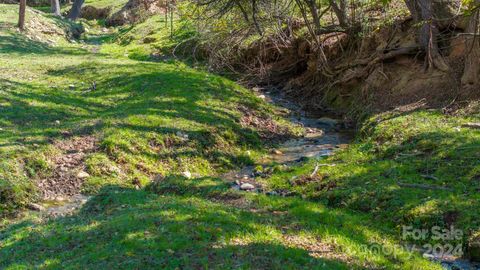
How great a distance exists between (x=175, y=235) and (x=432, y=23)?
439 inches

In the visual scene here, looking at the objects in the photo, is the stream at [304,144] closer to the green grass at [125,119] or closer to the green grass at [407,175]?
the green grass at [125,119]

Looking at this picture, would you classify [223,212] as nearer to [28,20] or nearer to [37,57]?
[37,57]

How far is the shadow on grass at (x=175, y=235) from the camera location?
242 inches

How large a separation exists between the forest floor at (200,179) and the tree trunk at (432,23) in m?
1.97

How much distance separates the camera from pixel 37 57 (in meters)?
21.7

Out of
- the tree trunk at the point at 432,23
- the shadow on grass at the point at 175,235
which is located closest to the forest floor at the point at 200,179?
the shadow on grass at the point at 175,235

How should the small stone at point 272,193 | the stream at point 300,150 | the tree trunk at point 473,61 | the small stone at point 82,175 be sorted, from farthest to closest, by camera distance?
the tree trunk at point 473,61 < the small stone at point 82,175 < the small stone at point 272,193 < the stream at point 300,150

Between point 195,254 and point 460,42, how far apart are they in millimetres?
11778

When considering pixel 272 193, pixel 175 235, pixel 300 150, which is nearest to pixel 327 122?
pixel 300 150

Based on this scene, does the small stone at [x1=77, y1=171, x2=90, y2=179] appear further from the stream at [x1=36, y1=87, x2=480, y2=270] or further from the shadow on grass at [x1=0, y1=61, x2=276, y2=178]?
the shadow on grass at [x1=0, y1=61, x2=276, y2=178]

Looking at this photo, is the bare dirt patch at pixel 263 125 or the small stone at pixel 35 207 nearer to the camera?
the small stone at pixel 35 207

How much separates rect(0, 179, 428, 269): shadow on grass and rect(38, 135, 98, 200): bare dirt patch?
1166 mm

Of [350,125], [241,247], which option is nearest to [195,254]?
[241,247]

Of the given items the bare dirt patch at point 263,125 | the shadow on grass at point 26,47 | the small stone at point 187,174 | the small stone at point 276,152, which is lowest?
the small stone at point 187,174
